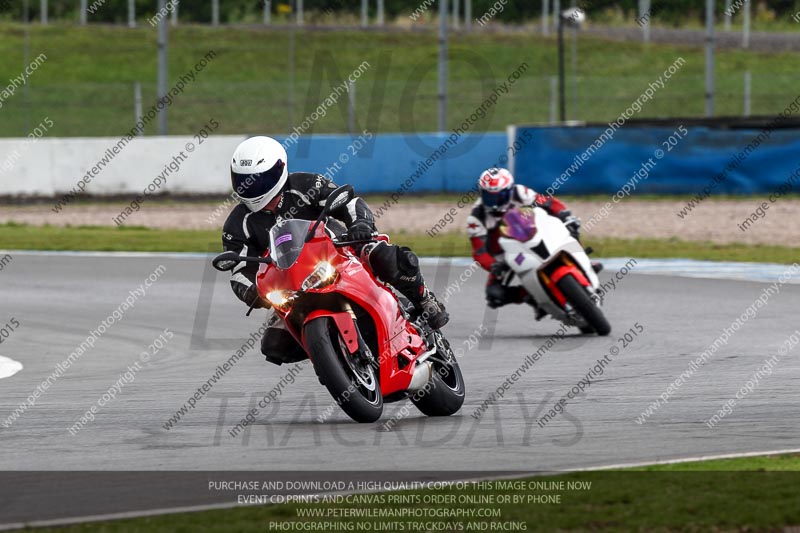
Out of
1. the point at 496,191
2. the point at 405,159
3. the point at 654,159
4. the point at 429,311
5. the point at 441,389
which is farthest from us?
the point at 405,159

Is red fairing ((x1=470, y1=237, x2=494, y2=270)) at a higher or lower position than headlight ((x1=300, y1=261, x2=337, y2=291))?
lower

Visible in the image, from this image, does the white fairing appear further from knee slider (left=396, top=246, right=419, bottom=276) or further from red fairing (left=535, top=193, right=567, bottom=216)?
knee slider (left=396, top=246, right=419, bottom=276)

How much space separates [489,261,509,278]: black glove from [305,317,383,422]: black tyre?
5026 mm

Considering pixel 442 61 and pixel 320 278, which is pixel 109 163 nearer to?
pixel 442 61

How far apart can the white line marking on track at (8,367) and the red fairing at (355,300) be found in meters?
3.57

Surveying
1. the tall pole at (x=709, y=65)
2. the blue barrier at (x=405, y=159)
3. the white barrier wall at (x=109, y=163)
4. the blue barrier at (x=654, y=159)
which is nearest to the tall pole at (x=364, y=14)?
the blue barrier at (x=405, y=159)

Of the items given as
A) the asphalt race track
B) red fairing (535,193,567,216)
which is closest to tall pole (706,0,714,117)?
the asphalt race track

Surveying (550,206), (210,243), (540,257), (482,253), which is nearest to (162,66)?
(210,243)

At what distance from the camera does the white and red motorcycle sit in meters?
12.4

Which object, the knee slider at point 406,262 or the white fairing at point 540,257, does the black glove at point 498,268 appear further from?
the knee slider at point 406,262

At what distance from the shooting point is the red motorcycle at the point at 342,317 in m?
7.83

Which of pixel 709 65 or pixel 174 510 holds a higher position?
pixel 174 510

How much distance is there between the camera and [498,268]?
13.1 metres

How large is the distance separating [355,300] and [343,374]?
1.40 feet
